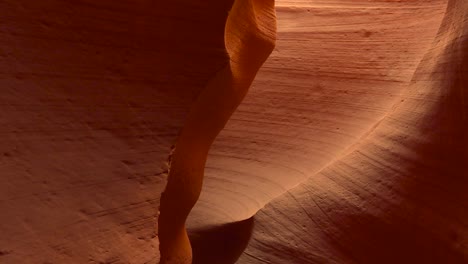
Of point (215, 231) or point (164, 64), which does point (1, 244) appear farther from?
point (215, 231)

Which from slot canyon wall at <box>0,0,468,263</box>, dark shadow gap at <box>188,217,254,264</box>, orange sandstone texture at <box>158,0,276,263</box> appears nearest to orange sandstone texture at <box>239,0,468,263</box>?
slot canyon wall at <box>0,0,468,263</box>

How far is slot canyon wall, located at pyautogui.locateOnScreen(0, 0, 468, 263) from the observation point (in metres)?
0.98

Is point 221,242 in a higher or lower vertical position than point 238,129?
lower

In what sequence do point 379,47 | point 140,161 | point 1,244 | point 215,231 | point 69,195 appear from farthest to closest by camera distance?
point 215,231 < point 379,47 < point 140,161 < point 69,195 < point 1,244

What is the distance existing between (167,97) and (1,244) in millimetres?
456

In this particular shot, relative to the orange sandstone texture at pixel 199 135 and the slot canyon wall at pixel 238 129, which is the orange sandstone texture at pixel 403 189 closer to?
the slot canyon wall at pixel 238 129

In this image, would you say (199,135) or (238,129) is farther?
(238,129)

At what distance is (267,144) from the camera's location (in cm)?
217

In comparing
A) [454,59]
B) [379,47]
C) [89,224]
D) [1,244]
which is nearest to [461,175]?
[454,59]

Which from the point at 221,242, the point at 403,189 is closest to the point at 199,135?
the point at 403,189

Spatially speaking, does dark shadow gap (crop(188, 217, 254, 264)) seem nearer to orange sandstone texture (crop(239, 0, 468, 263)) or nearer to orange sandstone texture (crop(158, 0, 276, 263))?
orange sandstone texture (crop(239, 0, 468, 263))

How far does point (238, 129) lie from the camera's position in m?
2.23

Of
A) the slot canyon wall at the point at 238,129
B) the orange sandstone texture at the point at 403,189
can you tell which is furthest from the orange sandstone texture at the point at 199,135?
the orange sandstone texture at the point at 403,189

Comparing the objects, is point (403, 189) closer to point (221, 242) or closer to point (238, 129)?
point (238, 129)
